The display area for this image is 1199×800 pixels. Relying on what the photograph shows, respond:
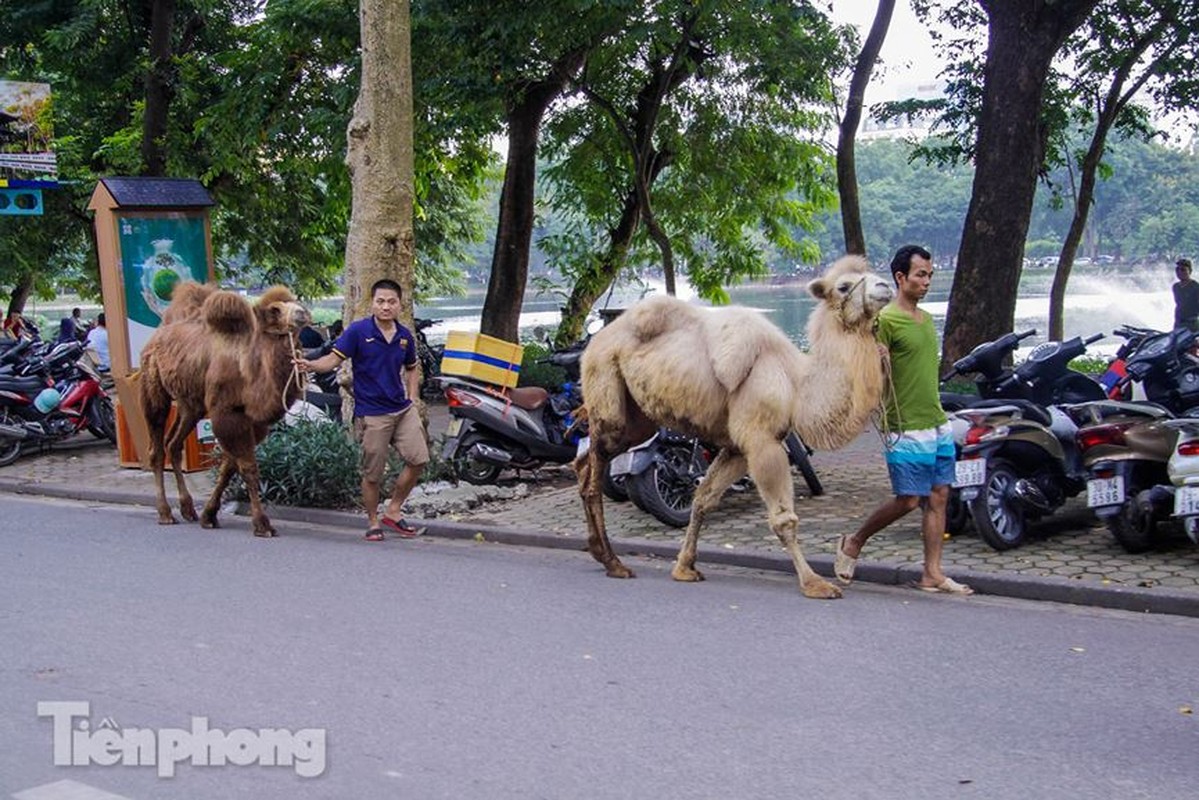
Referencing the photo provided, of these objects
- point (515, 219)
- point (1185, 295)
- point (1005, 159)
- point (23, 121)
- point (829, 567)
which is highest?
point (23, 121)

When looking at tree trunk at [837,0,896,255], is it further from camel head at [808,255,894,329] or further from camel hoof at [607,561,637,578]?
camel head at [808,255,894,329]

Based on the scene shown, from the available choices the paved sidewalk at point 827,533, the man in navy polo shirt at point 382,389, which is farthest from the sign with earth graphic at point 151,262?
the man in navy polo shirt at point 382,389

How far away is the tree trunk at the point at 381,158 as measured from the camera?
10.7 metres

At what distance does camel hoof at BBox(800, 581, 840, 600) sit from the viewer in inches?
276

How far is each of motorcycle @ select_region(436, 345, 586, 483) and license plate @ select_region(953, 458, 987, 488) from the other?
154 inches

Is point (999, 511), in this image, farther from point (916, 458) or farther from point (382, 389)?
point (382, 389)

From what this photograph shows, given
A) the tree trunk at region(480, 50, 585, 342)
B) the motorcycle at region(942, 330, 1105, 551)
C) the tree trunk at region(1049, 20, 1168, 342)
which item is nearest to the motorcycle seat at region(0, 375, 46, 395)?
the tree trunk at region(480, 50, 585, 342)

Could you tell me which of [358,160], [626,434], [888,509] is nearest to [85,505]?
[358,160]

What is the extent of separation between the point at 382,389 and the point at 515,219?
10501 millimetres

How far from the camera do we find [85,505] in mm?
11406

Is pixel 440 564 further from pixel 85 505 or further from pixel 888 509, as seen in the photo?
pixel 85 505

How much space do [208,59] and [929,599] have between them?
16.1 m

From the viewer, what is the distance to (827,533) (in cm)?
857

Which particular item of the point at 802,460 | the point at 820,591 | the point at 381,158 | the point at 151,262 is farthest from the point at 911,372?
the point at 151,262
